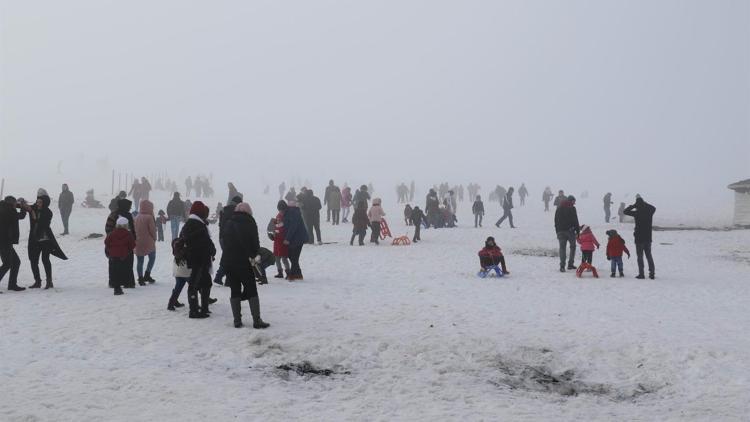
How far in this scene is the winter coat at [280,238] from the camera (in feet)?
45.1

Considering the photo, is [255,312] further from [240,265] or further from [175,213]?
[175,213]

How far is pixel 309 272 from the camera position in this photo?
623 inches

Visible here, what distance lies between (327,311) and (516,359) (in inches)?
146

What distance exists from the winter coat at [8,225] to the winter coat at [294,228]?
5.35 metres

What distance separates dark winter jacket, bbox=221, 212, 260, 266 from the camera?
923cm

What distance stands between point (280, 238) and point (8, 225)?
5465mm

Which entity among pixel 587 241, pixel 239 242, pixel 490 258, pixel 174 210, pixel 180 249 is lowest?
pixel 490 258

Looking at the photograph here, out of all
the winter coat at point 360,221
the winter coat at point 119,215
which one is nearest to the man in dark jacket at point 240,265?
the winter coat at point 119,215

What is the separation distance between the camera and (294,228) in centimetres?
1367

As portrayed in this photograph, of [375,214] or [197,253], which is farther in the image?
[375,214]

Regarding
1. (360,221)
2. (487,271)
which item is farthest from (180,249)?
(360,221)

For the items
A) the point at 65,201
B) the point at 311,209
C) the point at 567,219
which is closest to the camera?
the point at 567,219

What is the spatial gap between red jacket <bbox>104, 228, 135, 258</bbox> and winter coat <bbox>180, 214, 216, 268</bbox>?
2.47 meters

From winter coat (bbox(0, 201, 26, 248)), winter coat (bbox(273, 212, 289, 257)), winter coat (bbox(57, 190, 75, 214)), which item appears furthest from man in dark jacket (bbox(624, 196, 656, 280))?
winter coat (bbox(57, 190, 75, 214))
